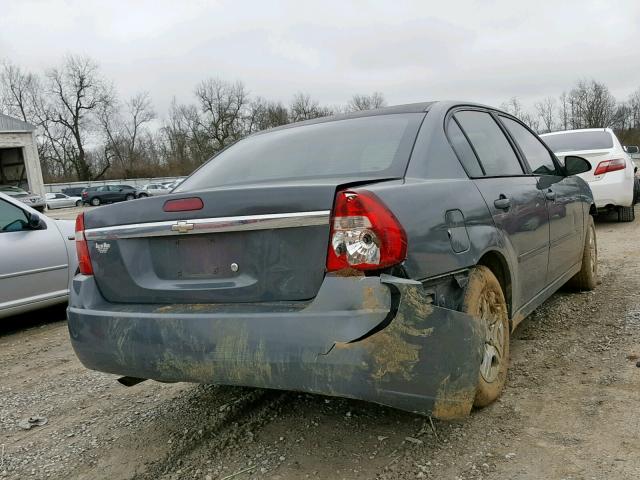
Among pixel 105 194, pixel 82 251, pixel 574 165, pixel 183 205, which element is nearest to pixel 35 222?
pixel 82 251

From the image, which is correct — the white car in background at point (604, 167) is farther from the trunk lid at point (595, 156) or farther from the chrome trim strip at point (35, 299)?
the chrome trim strip at point (35, 299)

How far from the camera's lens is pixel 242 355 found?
7.02 feet

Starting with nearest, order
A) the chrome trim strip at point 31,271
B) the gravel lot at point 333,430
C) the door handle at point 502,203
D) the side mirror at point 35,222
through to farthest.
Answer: the gravel lot at point 333,430, the door handle at point 502,203, the chrome trim strip at point 31,271, the side mirror at point 35,222

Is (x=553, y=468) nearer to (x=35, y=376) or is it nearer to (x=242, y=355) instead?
(x=242, y=355)

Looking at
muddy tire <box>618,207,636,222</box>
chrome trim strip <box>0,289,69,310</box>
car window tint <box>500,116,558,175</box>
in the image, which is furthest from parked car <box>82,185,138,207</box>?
car window tint <box>500,116,558,175</box>

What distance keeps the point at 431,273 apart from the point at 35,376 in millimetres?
3042

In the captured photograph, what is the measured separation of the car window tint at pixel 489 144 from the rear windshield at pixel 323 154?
0.45m

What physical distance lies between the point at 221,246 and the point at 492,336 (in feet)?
4.51

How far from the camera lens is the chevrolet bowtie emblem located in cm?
232

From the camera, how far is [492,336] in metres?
2.68

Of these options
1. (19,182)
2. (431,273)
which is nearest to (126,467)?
(431,273)

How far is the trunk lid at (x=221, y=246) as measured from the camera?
7.00 feet

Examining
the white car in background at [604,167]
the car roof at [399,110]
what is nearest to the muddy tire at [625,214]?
the white car in background at [604,167]

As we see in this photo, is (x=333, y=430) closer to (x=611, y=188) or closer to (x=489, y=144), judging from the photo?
(x=489, y=144)
